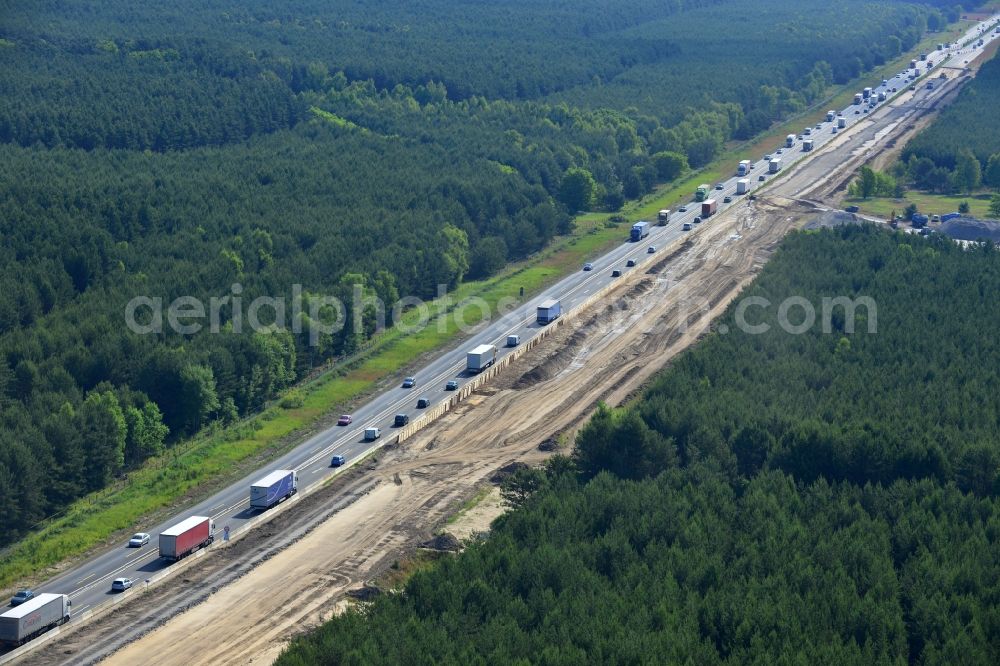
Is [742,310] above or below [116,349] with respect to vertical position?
below

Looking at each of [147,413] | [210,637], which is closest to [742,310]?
[147,413]

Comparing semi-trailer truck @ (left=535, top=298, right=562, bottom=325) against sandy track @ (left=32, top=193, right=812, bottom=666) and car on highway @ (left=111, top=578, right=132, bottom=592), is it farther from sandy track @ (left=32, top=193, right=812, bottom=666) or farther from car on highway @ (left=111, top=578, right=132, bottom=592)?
car on highway @ (left=111, top=578, right=132, bottom=592)

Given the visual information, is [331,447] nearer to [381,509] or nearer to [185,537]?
[381,509]

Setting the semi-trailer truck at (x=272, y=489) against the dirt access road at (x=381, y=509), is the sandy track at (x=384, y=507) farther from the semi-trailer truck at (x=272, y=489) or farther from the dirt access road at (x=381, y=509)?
the semi-trailer truck at (x=272, y=489)

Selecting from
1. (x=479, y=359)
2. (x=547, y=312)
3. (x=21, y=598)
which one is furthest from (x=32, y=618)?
(x=547, y=312)

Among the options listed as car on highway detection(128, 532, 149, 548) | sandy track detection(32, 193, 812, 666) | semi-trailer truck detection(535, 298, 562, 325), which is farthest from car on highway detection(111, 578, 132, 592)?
semi-trailer truck detection(535, 298, 562, 325)

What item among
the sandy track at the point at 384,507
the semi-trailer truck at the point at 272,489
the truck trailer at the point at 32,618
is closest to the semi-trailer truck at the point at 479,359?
the sandy track at the point at 384,507

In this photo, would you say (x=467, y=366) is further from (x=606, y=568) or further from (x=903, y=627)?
(x=903, y=627)
